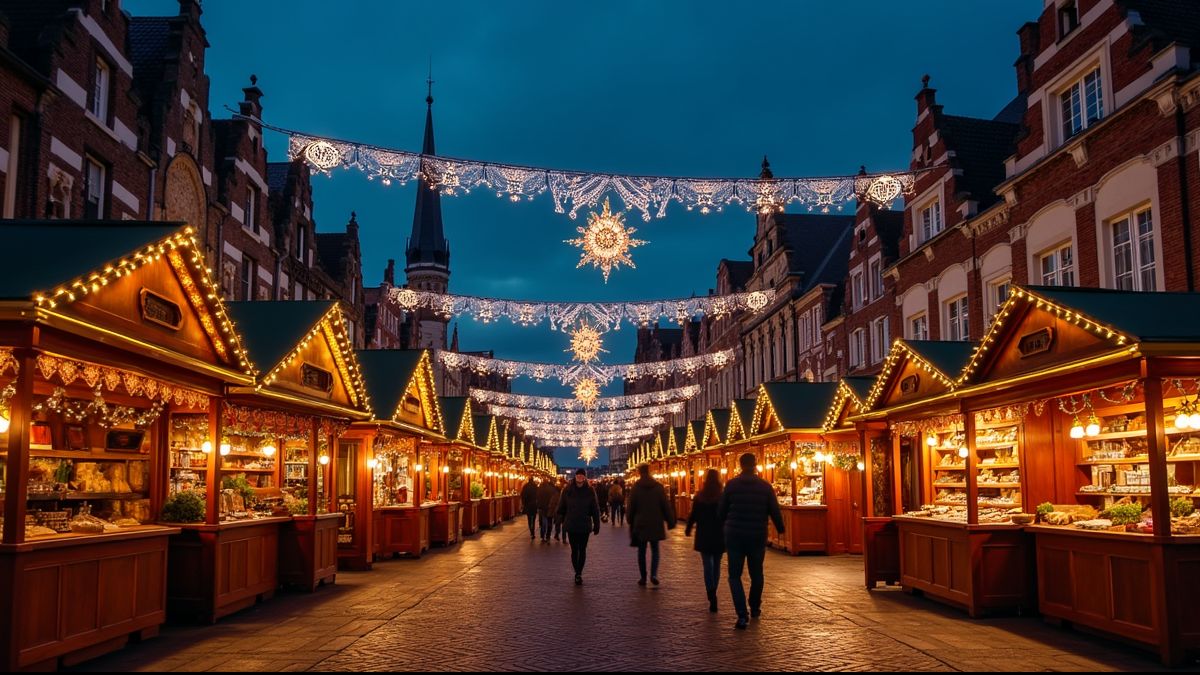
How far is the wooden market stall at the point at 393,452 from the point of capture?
63.4 ft

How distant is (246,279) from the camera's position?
2959 centimetres

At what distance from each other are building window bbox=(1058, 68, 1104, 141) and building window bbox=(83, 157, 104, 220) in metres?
18.9

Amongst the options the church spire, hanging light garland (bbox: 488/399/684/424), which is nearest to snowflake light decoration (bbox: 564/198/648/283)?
hanging light garland (bbox: 488/399/684/424)

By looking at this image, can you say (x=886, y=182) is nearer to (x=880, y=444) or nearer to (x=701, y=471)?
(x=880, y=444)

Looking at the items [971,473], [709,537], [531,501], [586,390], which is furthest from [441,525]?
[971,473]

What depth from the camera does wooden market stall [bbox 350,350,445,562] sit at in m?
19.3

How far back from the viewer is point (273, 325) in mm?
15211

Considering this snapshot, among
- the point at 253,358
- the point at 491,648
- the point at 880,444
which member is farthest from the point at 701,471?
the point at 491,648

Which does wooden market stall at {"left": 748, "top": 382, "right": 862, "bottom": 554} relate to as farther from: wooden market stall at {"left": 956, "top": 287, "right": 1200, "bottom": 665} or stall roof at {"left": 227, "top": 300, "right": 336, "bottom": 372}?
stall roof at {"left": 227, "top": 300, "right": 336, "bottom": 372}

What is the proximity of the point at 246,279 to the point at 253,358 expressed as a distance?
1647 cm

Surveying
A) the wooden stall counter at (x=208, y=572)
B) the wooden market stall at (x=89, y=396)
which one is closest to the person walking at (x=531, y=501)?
the wooden stall counter at (x=208, y=572)

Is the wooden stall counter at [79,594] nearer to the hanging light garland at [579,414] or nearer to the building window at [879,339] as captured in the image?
the building window at [879,339]

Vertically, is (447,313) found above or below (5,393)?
above

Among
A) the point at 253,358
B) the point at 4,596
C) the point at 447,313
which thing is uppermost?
the point at 447,313
